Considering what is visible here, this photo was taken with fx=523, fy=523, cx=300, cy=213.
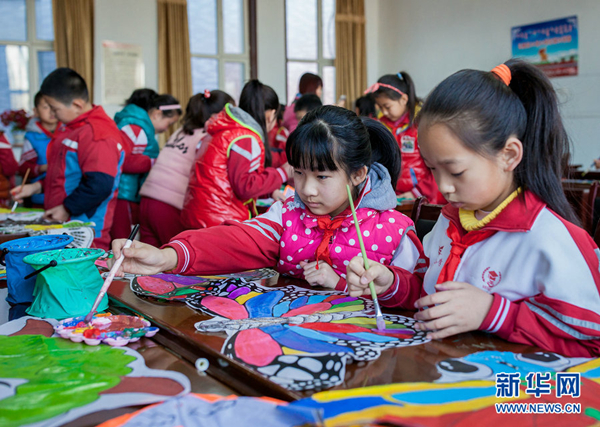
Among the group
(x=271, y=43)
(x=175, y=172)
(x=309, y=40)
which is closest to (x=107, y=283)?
(x=175, y=172)

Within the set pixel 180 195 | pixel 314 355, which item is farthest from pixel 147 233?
pixel 314 355

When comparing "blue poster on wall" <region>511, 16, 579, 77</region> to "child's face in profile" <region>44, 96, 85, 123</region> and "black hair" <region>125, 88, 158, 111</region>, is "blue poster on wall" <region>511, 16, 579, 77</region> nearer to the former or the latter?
"black hair" <region>125, 88, 158, 111</region>

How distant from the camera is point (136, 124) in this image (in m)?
3.31

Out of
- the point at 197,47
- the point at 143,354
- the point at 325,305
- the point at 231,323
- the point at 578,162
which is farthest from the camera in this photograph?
the point at 197,47

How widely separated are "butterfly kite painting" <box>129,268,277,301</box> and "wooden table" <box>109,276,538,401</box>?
104 mm

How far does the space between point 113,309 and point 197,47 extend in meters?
6.26

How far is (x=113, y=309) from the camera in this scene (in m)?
1.04

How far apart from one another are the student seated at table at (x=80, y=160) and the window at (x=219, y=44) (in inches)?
175

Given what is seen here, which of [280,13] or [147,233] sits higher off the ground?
[280,13]

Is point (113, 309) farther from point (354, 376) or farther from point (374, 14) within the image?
point (374, 14)

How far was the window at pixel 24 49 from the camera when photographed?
5.88 metres

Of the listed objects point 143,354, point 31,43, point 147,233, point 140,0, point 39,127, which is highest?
point 140,0

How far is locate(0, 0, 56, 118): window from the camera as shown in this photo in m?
5.88

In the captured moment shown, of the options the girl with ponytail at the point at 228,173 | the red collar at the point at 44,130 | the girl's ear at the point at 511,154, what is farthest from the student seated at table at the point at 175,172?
the girl's ear at the point at 511,154
